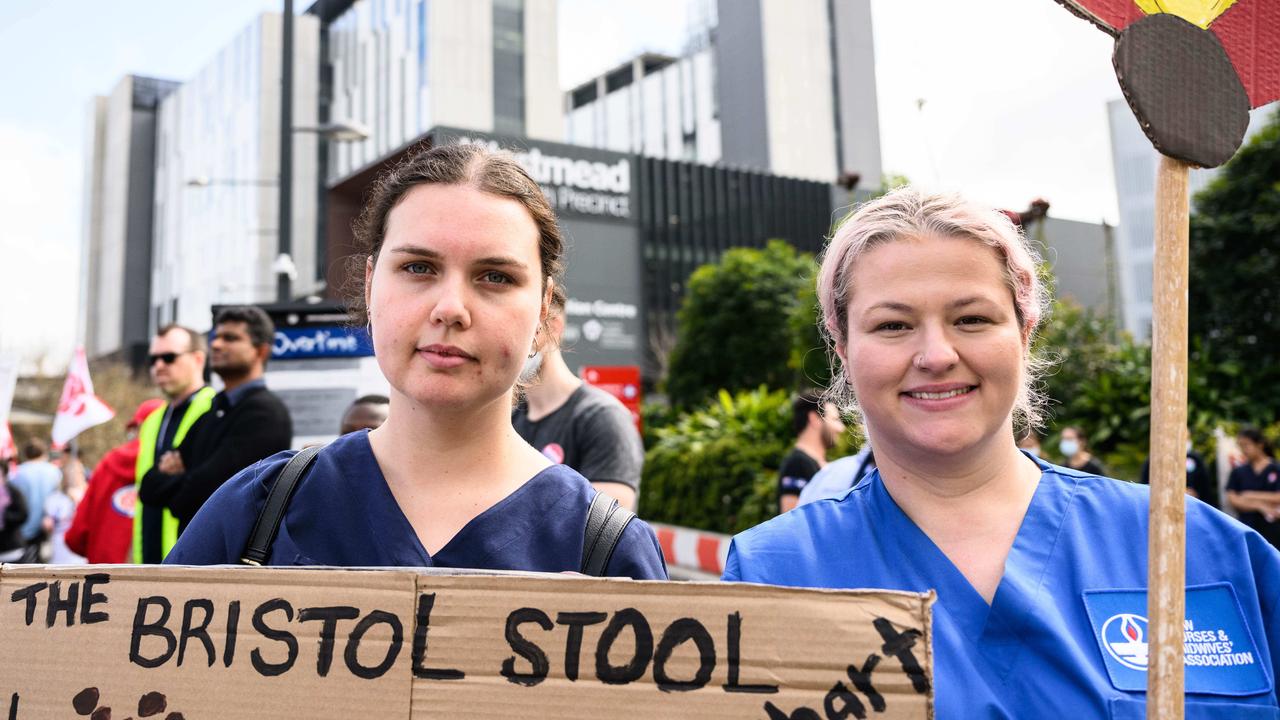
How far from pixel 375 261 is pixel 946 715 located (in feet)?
4.03

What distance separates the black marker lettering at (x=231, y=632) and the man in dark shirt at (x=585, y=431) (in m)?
2.30

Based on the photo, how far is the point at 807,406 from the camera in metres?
5.82

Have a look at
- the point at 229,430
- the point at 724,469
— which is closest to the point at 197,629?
the point at 229,430

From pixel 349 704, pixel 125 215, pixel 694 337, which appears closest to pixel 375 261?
pixel 349 704

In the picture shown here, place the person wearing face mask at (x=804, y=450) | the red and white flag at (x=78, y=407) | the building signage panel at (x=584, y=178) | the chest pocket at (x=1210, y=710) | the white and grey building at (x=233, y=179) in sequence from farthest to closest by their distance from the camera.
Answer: the white and grey building at (x=233, y=179), the building signage panel at (x=584, y=178), the red and white flag at (x=78, y=407), the person wearing face mask at (x=804, y=450), the chest pocket at (x=1210, y=710)

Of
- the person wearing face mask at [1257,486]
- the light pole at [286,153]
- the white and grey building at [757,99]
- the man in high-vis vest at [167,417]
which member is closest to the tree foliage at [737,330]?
the white and grey building at [757,99]

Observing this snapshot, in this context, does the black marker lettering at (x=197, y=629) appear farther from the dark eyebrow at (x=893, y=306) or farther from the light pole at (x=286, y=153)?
the light pole at (x=286, y=153)

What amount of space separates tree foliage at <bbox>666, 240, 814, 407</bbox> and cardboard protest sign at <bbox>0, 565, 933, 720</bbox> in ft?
102

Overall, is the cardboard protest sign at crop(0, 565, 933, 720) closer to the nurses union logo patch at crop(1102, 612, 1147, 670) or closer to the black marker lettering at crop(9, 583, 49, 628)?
the black marker lettering at crop(9, 583, 49, 628)

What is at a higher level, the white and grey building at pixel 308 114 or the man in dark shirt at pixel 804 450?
the white and grey building at pixel 308 114

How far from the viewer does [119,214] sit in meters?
78.9

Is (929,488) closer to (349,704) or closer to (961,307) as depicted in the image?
(961,307)

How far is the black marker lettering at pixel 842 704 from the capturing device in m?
1.17

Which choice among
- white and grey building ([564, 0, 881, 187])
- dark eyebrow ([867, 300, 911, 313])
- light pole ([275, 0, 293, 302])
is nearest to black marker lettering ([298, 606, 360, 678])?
dark eyebrow ([867, 300, 911, 313])
